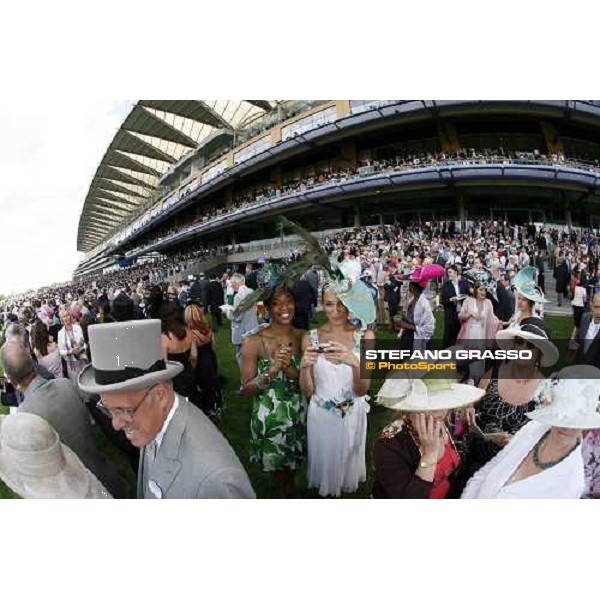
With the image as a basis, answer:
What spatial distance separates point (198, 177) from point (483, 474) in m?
2.95

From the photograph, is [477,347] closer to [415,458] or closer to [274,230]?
[415,458]

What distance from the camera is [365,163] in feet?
10.6

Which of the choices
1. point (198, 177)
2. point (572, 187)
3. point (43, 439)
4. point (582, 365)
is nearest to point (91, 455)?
point (43, 439)

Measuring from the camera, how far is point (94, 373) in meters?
2.41

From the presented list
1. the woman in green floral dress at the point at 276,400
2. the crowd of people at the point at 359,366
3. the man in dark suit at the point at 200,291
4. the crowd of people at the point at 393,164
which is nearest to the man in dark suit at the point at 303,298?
the crowd of people at the point at 359,366

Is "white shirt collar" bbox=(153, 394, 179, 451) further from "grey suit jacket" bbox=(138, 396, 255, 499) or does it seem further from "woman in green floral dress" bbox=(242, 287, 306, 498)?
"woman in green floral dress" bbox=(242, 287, 306, 498)

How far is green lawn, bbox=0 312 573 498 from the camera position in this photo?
2812mm

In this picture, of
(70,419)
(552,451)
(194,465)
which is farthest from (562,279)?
(70,419)

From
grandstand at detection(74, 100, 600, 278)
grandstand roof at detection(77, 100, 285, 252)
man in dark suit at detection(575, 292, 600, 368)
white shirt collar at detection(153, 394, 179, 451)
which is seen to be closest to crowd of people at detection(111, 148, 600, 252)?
grandstand at detection(74, 100, 600, 278)

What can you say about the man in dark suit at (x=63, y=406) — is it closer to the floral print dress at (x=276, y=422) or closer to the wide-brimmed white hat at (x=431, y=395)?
the floral print dress at (x=276, y=422)

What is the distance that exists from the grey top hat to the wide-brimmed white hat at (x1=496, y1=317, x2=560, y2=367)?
77.0 inches

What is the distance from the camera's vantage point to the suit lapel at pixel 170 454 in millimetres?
2146

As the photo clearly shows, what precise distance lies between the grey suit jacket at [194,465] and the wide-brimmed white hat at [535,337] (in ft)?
5.75

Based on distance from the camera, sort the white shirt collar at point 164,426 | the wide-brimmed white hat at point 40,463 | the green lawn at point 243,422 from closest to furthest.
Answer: the white shirt collar at point 164,426
the wide-brimmed white hat at point 40,463
the green lawn at point 243,422
